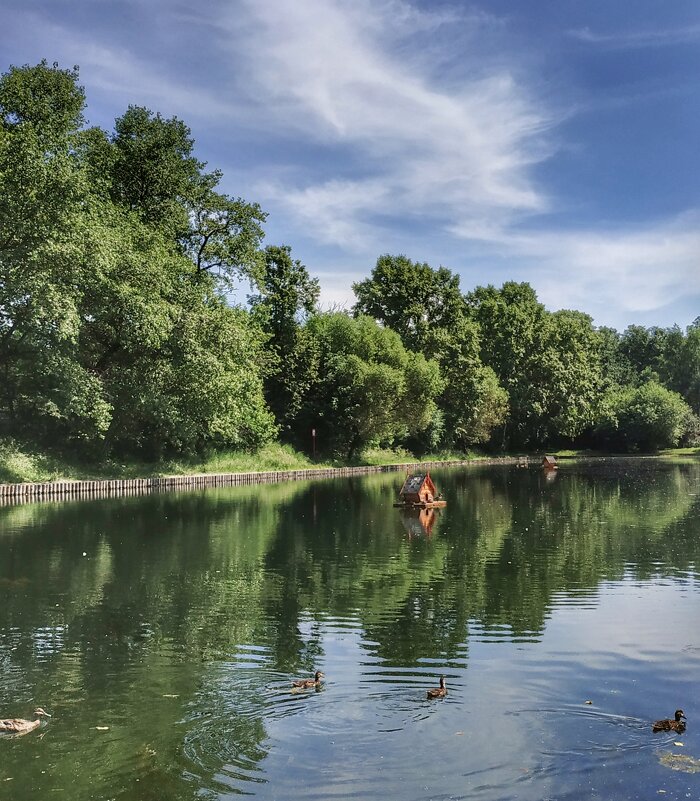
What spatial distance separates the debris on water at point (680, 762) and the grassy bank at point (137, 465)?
37915 millimetres

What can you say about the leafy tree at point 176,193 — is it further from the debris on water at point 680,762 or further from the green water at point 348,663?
the debris on water at point 680,762

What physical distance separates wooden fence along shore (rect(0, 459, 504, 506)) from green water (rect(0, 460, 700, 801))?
1321 cm

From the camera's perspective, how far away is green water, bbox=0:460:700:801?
28.2 feet

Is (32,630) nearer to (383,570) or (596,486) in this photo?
(383,570)

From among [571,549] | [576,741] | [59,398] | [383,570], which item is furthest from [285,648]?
[59,398]

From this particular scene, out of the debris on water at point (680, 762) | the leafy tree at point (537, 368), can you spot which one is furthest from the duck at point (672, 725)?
the leafy tree at point (537, 368)

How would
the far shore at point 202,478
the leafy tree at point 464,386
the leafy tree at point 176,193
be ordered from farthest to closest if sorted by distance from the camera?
the leafy tree at point 464,386, the leafy tree at point 176,193, the far shore at point 202,478

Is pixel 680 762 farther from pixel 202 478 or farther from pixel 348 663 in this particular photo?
pixel 202 478

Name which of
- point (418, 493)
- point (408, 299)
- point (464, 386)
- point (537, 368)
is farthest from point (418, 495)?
point (537, 368)

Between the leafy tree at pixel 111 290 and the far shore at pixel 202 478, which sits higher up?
the leafy tree at pixel 111 290

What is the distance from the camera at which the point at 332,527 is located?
2972cm

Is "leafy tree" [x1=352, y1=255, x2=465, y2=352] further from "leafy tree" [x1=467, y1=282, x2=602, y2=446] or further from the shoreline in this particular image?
the shoreline

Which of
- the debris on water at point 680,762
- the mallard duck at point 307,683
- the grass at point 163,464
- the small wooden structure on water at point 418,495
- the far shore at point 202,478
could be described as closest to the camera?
the debris on water at point 680,762

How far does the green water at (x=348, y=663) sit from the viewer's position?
861 cm
